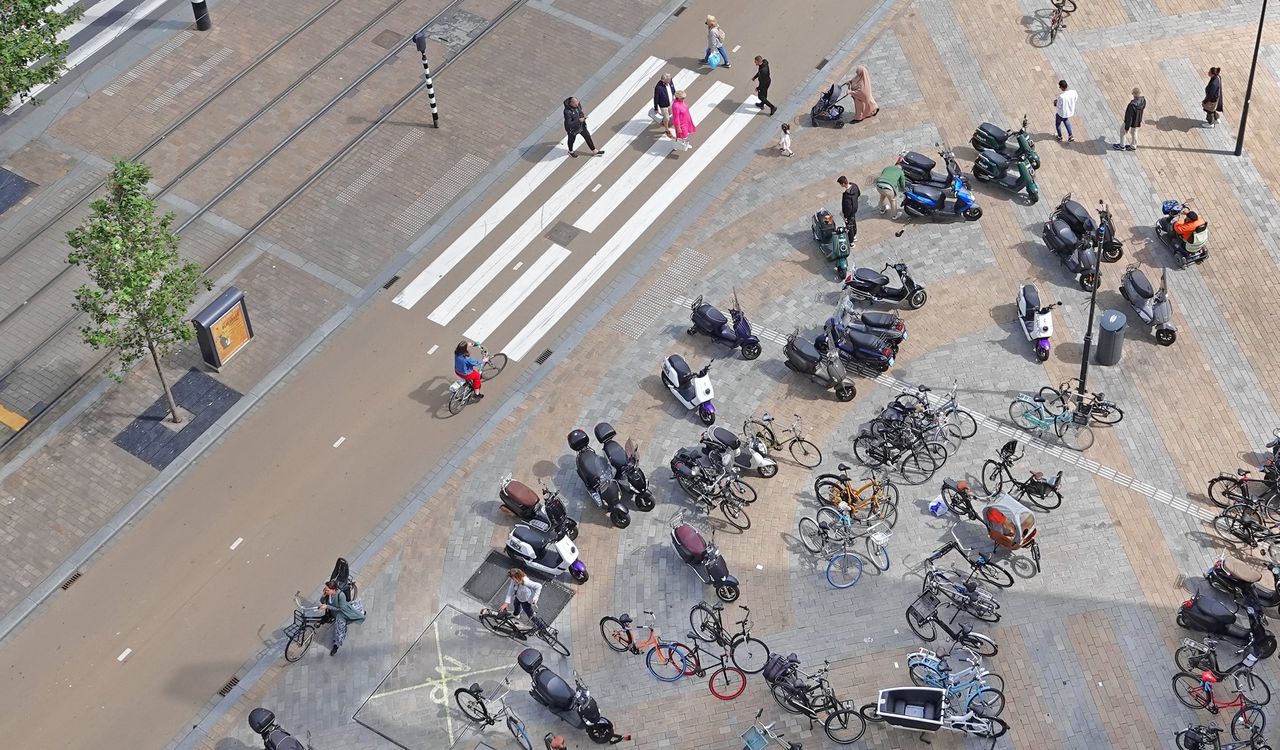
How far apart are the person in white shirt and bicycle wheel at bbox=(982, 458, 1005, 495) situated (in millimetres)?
9206

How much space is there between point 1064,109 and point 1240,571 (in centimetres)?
1395

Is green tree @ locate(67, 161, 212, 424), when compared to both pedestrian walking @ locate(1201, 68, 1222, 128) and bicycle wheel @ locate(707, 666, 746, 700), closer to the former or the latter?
bicycle wheel @ locate(707, 666, 746, 700)

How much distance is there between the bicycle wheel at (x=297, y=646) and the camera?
95.7 feet

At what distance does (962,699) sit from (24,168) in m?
25.8

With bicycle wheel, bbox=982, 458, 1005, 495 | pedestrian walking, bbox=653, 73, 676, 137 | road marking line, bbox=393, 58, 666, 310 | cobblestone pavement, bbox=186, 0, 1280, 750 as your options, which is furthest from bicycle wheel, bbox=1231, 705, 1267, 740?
pedestrian walking, bbox=653, 73, 676, 137

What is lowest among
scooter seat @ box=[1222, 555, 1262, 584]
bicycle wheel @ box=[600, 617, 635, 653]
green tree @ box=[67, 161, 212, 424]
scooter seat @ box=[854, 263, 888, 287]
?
bicycle wheel @ box=[600, 617, 635, 653]

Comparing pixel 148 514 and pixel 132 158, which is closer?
pixel 148 514

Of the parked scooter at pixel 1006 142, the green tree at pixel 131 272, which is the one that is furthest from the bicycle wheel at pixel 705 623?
the parked scooter at pixel 1006 142

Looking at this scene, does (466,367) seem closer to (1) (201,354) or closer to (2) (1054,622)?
(1) (201,354)

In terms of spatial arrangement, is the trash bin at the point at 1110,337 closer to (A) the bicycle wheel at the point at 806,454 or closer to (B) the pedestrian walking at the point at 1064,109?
(A) the bicycle wheel at the point at 806,454

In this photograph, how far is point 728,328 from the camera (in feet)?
111

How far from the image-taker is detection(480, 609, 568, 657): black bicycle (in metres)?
29.0

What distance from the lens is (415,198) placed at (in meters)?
37.6

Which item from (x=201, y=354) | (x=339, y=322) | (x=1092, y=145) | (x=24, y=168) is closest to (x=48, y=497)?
(x=201, y=354)
